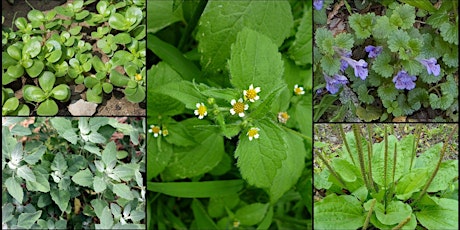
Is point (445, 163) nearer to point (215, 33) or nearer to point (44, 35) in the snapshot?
point (215, 33)

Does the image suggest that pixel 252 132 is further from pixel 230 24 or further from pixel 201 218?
pixel 201 218

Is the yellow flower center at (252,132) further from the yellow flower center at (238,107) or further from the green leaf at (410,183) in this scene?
the green leaf at (410,183)

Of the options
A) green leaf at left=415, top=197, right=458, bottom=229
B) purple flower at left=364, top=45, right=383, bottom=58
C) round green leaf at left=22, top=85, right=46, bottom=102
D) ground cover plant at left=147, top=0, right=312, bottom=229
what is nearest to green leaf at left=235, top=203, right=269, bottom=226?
ground cover plant at left=147, top=0, right=312, bottom=229

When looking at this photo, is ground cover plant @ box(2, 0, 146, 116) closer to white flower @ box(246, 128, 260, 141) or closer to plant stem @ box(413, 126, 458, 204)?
white flower @ box(246, 128, 260, 141)

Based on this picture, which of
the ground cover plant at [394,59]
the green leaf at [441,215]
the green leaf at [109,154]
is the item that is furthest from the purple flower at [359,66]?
the green leaf at [109,154]

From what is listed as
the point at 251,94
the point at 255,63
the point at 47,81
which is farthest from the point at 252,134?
the point at 47,81

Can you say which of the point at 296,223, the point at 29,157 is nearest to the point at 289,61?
the point at 296,223
